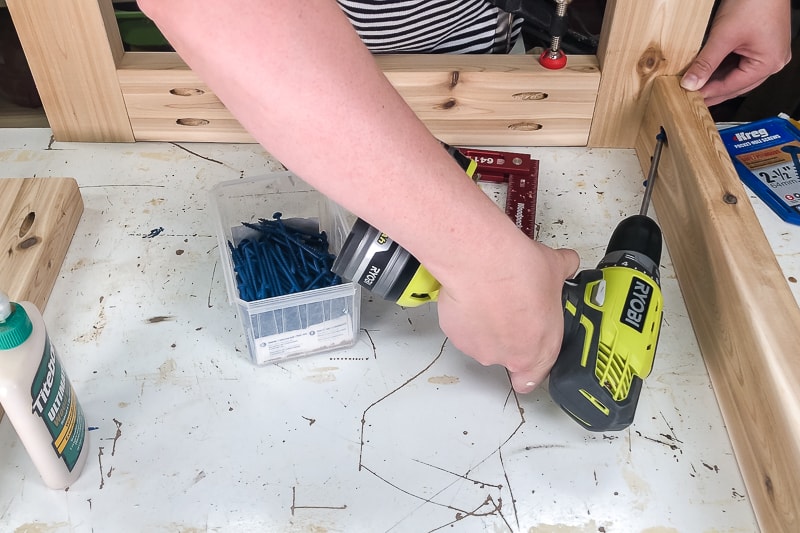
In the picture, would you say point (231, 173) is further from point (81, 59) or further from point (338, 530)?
point (338, 530)

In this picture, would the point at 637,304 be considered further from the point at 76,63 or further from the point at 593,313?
the point at 76,63

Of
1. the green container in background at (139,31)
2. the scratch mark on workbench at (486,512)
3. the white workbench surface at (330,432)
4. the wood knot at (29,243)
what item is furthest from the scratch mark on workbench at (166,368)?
the green container in background at (139,31)

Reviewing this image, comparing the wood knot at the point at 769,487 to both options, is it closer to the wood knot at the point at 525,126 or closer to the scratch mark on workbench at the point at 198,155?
the wood knot at the point at 525,126

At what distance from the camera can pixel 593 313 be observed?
751 mm

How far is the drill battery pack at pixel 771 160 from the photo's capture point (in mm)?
953

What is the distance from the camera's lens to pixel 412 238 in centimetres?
56

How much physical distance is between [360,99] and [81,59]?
665mm

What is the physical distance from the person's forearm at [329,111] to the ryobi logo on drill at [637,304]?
26 cm

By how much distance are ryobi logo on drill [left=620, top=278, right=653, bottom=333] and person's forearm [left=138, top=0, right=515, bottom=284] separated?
0.85 ft

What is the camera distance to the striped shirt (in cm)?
106

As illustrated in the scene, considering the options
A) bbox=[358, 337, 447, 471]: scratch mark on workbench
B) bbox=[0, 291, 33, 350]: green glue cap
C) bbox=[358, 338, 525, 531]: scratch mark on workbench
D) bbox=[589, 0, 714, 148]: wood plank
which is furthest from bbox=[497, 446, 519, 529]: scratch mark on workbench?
bbox=[589, 0, 714, 148]: wood plank

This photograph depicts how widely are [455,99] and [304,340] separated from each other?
445mm

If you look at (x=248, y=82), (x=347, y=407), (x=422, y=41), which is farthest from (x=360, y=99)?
(x=422, y=41)

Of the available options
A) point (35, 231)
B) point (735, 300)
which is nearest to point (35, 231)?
point (35, 231)
